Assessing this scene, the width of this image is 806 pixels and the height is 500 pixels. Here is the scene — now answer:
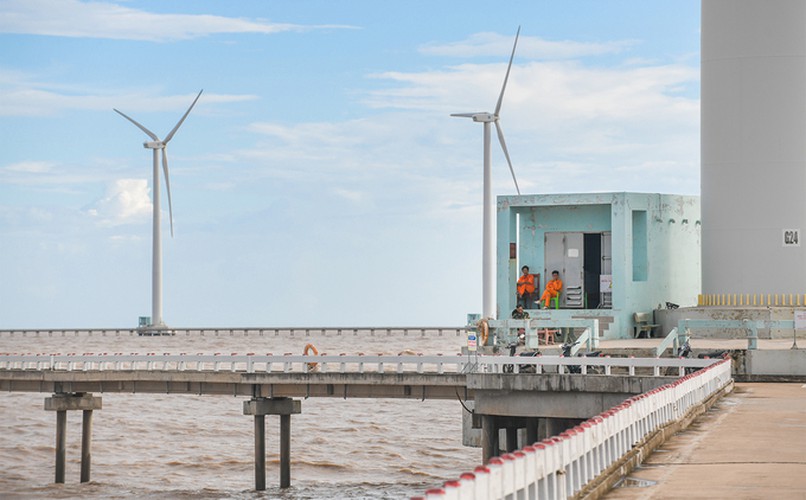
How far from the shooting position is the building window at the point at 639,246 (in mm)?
47688

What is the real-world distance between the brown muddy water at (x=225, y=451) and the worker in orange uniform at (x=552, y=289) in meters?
7.90

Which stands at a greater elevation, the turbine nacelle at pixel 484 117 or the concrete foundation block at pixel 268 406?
the turbine nacelle at pixel 484 117

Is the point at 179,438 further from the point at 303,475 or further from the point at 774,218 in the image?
the point at 774,218

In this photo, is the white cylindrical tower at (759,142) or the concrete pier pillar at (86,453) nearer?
the white cylindrical tower at (759,142)

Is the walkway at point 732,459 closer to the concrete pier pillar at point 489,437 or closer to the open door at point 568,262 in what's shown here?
the concrete pier pillar at point 489,437

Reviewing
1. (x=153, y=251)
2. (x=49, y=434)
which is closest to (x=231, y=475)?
(x=49, y=434)

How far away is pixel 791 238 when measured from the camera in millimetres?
46875

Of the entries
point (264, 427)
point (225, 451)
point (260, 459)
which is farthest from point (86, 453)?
point (225, 451)

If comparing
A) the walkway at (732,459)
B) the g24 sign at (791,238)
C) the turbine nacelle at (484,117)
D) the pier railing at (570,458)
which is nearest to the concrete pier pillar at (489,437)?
the walkway at (732,459)

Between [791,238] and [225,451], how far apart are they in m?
29.0

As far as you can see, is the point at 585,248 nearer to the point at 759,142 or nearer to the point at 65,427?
the point at 759,142

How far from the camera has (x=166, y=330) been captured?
15912 centimetres

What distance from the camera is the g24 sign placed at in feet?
154

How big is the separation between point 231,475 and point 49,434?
70.1ft
